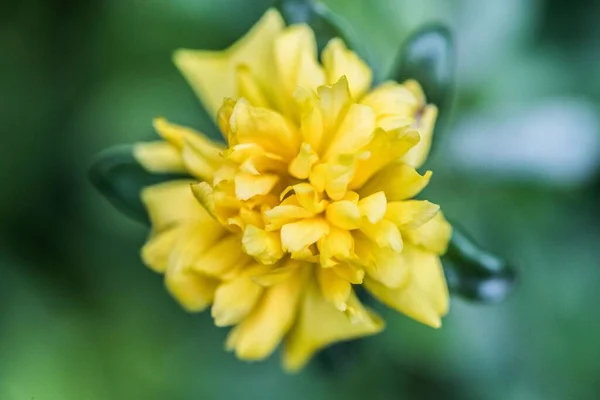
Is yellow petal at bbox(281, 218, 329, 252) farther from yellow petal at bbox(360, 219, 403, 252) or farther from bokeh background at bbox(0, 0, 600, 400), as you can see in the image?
bokeh background at bbox(0, 0, 600, 400)

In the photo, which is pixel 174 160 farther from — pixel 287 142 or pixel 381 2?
pixel 381 2

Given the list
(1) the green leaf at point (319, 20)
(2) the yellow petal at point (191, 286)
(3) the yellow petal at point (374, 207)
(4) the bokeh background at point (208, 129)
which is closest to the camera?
(3) the yellow petal at point (374, 207)

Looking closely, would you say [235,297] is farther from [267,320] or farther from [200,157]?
[200,157]

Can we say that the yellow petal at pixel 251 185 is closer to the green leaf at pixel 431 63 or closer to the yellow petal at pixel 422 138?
the yellow petal at pixel 422 138

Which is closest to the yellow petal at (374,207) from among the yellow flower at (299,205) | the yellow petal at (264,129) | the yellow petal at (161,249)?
the yellow flower at (299,205)

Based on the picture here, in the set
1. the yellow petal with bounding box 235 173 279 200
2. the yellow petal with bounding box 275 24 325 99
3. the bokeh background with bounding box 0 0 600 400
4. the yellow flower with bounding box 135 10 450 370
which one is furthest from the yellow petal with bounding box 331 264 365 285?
the bokeh background with bounding box 0 0 600 400
